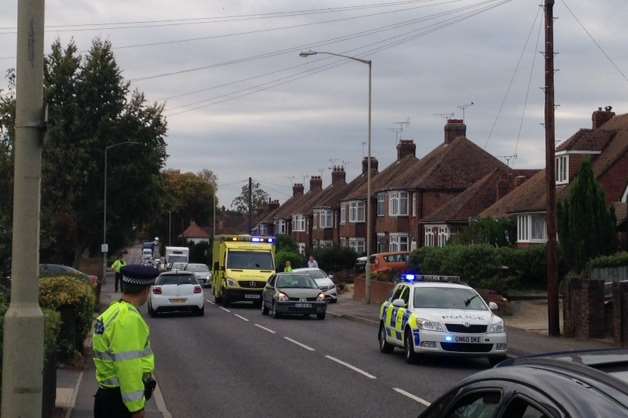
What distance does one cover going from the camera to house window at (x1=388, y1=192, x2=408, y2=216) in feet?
217

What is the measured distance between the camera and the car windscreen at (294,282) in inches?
1286

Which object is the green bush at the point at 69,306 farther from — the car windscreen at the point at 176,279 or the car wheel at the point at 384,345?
the car windscreen at the point at 176,279

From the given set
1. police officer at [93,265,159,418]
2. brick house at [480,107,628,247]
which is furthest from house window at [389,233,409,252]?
police officer at [93,265,159,418]

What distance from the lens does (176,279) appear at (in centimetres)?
3269

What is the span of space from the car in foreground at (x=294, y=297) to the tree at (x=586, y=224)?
377 inches

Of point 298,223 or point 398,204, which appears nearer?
point 398,204

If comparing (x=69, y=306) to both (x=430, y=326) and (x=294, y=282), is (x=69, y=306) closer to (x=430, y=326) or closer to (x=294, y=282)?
(x=430, y=326)

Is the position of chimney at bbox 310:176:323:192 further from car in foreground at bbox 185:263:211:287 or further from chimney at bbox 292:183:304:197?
car in foreground at bbox 185:263:211:287

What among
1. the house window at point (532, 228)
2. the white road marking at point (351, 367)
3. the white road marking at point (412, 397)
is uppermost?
the house window at point (532, 228)

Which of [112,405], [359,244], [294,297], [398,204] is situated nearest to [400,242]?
[398,204]

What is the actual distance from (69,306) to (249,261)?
21.8m

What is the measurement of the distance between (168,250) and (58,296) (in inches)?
2513

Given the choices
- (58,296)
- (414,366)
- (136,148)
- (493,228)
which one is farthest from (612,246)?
(136,148)

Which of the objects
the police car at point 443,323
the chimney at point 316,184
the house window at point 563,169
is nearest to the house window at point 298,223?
the chimney at point 316,184
